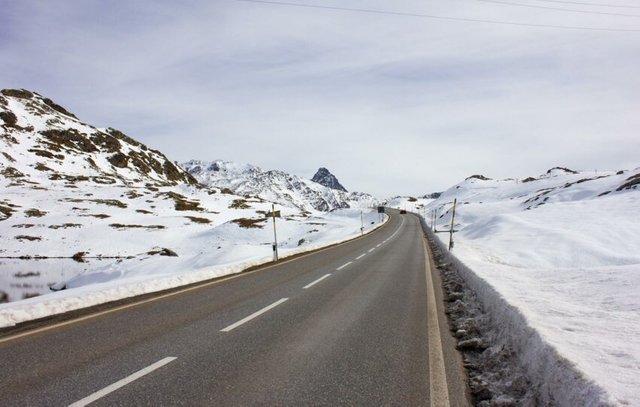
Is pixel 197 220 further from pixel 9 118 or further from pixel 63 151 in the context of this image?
pixel 9 118

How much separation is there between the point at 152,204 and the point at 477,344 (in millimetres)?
81825

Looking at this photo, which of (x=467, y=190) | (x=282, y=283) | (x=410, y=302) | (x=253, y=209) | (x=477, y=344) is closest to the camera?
(x=477, y=344)

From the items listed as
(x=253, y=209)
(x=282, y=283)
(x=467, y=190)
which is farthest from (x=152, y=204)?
(x=467, y=190)

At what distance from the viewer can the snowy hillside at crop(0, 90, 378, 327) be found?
1723cm

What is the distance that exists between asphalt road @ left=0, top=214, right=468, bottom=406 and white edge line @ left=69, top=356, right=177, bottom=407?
15 mm

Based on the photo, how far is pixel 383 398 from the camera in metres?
4.11

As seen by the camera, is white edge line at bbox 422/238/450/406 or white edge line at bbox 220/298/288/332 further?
white edge line at bbox 220/298/288/332

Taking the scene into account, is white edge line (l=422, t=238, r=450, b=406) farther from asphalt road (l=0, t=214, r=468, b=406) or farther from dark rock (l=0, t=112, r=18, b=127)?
dark rock (l=0, t=112, r=18, b=127)

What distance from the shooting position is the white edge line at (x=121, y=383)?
13.0 feet

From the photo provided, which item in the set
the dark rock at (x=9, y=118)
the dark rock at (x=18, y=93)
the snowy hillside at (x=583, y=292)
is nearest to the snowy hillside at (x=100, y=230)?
the dark rock at (x=9, y=118)

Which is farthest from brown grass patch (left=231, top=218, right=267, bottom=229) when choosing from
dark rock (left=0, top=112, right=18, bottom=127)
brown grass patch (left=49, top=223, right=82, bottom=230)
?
dark rock (left=0, top=112, right=18, bottom=127)

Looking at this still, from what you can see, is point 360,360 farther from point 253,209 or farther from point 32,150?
point 32,150

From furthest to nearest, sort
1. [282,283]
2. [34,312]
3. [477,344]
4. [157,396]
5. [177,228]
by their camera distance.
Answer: [177,228]
[282,283]
[34,312]
[477,344]
[157,396]

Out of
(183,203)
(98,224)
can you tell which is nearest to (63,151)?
(183,203)
